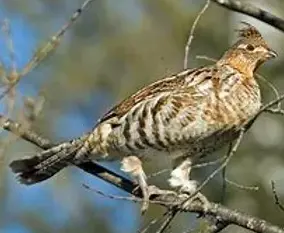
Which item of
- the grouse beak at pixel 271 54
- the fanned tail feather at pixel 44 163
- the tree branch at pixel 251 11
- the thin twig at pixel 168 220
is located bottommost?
the thin twig at pixel 168 220

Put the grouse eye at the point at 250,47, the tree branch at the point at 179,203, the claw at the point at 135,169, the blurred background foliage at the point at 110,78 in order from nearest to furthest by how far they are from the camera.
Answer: the tree branch at the point at 179,203 → the claw at the point at 135,169 → the grouse eye at the point at 250,47 → the blurred background foliage at the point at 110,78

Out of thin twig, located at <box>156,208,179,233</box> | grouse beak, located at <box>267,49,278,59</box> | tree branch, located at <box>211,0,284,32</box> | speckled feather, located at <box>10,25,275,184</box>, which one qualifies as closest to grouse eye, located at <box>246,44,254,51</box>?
grouse beak, located at <box>267,49,278,59</box>

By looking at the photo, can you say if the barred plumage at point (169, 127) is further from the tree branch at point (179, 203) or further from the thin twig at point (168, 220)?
the thin twig at point (168, 220)

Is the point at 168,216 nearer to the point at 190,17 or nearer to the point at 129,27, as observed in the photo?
the point at 190,17

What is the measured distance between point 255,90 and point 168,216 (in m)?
1.49

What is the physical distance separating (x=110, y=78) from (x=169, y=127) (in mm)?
11472

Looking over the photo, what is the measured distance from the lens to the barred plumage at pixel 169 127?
576 centimetres

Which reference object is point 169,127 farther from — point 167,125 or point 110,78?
point 110,78

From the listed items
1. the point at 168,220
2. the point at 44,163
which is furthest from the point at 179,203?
the point at 44,163

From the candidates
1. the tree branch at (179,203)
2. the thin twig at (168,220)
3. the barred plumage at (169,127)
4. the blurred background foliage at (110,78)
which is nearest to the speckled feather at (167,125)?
the barred plumage at (169,127)

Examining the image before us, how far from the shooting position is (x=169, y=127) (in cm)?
573

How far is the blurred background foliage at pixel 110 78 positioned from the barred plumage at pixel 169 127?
7.86 meters

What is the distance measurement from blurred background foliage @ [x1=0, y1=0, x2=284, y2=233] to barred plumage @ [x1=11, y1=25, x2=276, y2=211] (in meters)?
7.86

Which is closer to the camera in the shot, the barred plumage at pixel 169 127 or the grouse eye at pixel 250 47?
the barred plumage at pixel 169 127
